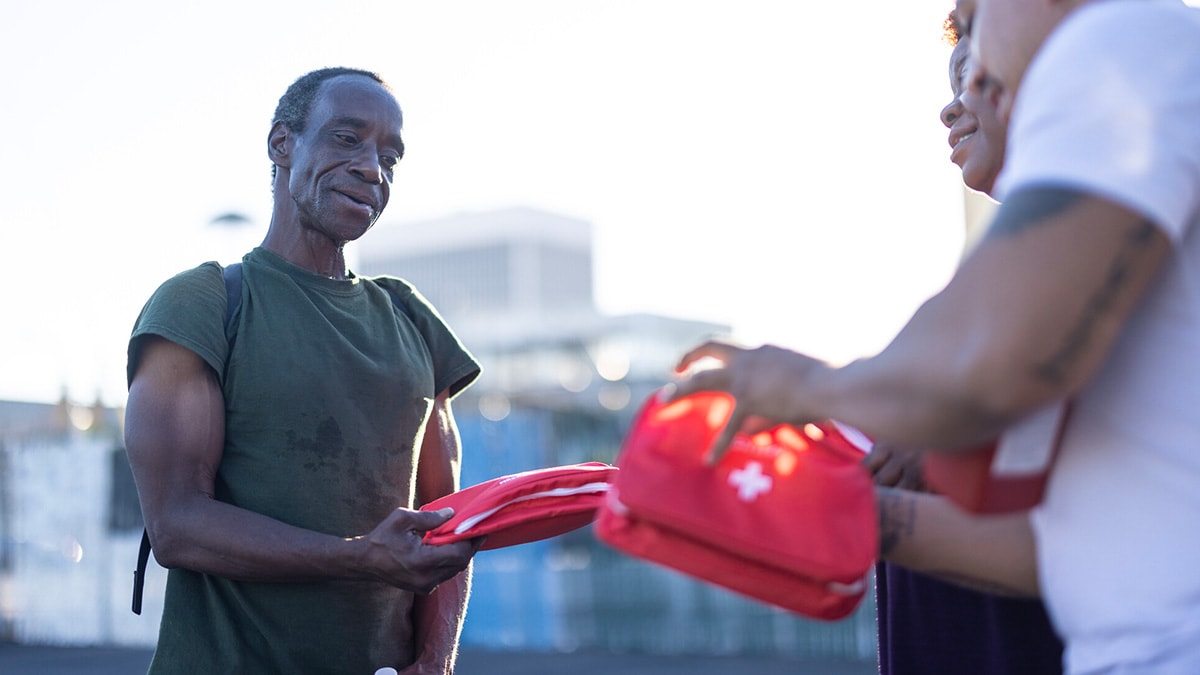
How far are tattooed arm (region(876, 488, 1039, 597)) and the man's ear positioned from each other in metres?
2.05

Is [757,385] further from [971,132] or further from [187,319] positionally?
[187,319]

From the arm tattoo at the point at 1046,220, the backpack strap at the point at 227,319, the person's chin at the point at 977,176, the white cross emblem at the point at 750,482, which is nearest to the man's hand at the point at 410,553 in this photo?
the backpack strap at the point at 227,319

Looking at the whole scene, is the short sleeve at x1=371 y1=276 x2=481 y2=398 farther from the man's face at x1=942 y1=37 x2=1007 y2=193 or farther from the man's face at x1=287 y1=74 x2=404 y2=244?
the man's face at x1=942 y1=37 x2=1007 y2=193

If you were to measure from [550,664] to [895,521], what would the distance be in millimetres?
11337

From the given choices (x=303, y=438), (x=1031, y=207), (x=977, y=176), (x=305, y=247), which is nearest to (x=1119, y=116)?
(x=1031, y=207)

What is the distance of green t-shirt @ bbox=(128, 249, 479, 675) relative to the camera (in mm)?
3016

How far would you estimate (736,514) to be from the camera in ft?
5.75

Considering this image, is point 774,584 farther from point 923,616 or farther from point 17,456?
point 17,456

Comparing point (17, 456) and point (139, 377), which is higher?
point (139, 377)

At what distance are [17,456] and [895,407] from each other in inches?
625

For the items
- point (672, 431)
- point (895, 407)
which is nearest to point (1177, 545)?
point (895, 407)

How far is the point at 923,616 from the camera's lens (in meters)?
2.62

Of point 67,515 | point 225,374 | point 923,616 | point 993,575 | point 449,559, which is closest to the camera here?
point 993,575

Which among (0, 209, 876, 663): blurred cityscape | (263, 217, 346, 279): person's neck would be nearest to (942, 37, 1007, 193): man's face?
(263, 217, 346, 279): person's neck
